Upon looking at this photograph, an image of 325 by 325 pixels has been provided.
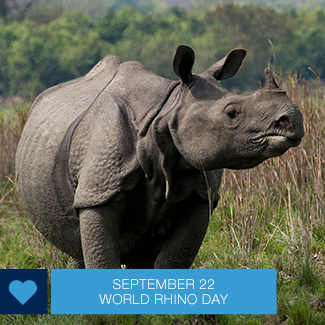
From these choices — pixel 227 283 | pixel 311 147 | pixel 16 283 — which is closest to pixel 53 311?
pixel 16 283

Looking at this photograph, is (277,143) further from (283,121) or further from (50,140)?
(50,140)

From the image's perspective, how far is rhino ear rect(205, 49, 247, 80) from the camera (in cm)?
340

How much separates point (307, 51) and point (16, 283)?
34492mm

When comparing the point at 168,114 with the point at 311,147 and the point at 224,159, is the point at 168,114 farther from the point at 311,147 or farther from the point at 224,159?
the point at 311,147

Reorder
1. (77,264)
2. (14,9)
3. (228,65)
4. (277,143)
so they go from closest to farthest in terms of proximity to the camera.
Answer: (277,143) < (228,65) < (77,264) < (14,9)

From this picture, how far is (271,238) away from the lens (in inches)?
192

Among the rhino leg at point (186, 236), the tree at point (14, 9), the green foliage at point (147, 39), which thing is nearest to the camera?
the rhino leg at point (186, 236)

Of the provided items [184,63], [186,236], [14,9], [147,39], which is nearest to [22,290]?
[186,236]

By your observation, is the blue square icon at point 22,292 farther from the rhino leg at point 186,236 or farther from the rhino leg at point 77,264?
the rhino leg at point 186,236

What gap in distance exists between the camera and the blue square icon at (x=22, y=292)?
3.83m

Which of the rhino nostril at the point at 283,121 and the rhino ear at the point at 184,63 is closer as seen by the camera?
the rhino nostril at the point at 283,121

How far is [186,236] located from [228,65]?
0.98 m

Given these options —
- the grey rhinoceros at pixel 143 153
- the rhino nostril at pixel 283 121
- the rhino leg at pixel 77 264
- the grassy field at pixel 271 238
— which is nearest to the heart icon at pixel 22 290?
the grassy field at pixel 271 238

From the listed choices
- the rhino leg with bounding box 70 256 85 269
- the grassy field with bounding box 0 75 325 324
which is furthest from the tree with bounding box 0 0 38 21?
the rhino leg with bounding box 70 256 85 269
